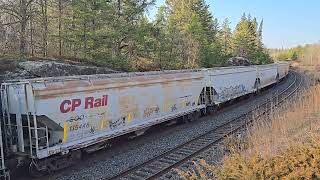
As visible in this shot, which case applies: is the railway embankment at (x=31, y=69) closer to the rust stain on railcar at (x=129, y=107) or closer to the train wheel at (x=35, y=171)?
the rust stain on railcar at (x=129, y=107)

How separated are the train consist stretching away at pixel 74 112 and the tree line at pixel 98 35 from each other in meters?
8.10

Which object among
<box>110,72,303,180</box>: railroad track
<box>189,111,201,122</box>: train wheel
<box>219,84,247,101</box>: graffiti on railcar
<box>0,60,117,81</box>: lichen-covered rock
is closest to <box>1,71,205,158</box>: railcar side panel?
<box>189,111,201,122</box>: train wheel

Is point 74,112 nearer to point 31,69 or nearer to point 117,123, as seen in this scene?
point 117,123

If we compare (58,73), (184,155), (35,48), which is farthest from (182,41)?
(184,155)

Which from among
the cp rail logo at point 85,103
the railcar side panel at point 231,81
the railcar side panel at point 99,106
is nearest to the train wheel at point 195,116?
the railcar side panel at point 99,106

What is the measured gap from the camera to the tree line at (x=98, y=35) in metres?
21.8

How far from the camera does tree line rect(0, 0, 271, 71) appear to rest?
71.5ft

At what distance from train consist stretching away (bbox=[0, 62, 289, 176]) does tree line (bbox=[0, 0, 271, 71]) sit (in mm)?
8095

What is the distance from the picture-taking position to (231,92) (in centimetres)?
2325

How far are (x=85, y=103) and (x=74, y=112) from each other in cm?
53

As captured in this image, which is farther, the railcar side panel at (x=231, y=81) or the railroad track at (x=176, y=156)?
the railcar side panel at (x=231, y=81)

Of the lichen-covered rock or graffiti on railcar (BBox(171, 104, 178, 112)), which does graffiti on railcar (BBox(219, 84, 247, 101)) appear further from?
the lichen-covered rock

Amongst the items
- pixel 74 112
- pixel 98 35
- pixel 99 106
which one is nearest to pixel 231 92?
pixel 98 35

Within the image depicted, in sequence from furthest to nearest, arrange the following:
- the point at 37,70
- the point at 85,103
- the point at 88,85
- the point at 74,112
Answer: the point at 37,70, the point at 88,85, the point at 85,103, the point at 74,112
